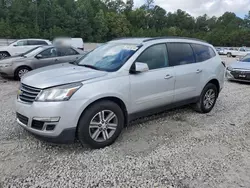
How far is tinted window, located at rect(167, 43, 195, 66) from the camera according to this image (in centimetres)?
431

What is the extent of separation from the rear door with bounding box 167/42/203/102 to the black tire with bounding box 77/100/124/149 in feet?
4.80

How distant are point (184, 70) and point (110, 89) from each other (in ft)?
6.04

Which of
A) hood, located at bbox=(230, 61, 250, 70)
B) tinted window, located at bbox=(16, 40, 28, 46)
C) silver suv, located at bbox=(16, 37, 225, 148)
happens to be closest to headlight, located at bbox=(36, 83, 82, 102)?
silver suv, located at bbox=(16, 37, 225, 148)

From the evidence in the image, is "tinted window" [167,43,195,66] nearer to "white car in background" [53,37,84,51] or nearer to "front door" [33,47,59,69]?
"front door" [33,47,59,69]

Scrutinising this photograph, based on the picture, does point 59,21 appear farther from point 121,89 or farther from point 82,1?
point 121,89

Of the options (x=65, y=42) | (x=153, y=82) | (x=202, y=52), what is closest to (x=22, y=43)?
(x=65, y=42)

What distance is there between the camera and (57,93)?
2988mm

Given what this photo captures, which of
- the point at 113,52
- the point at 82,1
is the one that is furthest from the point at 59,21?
the point at 113,52

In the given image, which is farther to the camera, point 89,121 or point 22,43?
point 22,43

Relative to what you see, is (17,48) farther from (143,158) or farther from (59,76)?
(143,158)

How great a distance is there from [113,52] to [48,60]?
5154 millimetres

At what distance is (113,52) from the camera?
4.04 metres

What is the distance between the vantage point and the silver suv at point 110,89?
9.85ft

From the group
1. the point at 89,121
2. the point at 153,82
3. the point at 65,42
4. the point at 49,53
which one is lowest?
the point at 89,121
